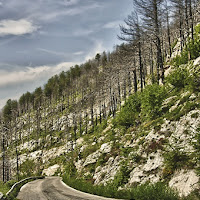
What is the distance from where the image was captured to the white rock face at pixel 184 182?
8.31 metres

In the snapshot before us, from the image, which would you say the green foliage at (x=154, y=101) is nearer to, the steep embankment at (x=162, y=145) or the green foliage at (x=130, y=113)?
the steep embankment at (x=162, y=145)

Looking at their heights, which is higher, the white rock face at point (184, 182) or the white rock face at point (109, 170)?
the white rock face at point (184, 182)

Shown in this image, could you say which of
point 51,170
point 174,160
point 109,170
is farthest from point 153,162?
point 51,170

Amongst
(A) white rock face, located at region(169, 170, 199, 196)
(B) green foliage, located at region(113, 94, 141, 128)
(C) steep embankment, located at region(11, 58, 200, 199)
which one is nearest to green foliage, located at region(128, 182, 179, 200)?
(A) white rock face, located at region(169, 170, 199, 196)

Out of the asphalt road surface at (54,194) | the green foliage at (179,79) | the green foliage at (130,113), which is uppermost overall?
the green foliage at (179,79)

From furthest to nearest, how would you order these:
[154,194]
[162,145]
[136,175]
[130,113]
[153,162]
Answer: [130,113], [162,145], [136,175], [153,162], [154,194]

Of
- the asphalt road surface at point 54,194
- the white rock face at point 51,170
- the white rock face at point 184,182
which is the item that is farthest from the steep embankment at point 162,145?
the white rock face at point 51,170

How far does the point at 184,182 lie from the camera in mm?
9031

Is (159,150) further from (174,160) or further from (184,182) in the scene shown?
(184,182)

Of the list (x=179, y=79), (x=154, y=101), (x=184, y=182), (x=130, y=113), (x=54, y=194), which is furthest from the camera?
(x=130, y=113)

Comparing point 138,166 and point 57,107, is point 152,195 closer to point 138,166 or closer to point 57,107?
point 138,166

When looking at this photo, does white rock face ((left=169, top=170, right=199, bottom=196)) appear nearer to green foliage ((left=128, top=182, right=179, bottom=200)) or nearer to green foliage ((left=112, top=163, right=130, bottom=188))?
green foliage ((left=128, top=182, right=179, bottom=200))

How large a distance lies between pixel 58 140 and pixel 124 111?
4101cm

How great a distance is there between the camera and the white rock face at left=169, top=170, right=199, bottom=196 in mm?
8314
